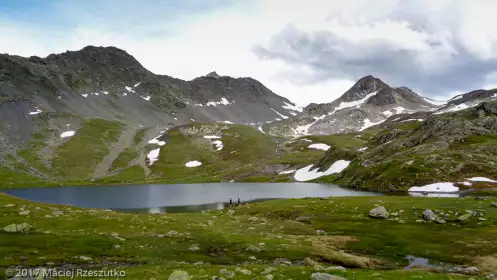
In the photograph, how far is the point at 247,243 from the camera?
141ft

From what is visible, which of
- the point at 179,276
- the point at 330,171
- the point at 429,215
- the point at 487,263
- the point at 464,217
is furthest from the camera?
the point at 330,171

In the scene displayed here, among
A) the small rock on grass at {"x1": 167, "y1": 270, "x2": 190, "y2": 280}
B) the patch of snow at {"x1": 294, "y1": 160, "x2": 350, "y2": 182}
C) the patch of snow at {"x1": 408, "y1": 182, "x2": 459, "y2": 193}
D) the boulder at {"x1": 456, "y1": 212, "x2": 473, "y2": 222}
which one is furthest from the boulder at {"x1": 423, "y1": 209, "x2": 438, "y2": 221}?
the patch of snow at {"x1": 294, "y1": 160, "x2": 350, "y2": 182}

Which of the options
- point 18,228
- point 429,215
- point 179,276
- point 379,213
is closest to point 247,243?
point 179,276

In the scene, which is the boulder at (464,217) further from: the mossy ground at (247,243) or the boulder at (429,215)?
the boulder at (429,215)

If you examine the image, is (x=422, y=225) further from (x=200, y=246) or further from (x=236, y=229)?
(x=200, y=246)

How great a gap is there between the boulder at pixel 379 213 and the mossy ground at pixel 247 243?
170 cm

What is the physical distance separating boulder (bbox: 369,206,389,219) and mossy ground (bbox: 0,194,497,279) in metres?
1.70

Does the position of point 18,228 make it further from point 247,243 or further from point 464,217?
point 464,217

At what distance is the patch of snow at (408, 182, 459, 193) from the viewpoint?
101m

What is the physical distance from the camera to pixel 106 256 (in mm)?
35344

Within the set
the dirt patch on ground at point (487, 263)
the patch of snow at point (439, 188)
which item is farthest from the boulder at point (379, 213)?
the patch of snow at point (439, 188)

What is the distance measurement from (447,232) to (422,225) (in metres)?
5.24

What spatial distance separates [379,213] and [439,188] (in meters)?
52.3

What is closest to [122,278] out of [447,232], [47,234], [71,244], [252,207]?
[71,244]
